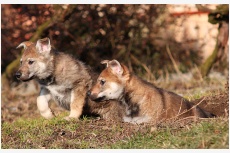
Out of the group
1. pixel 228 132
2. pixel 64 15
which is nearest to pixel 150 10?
pixel 64 15

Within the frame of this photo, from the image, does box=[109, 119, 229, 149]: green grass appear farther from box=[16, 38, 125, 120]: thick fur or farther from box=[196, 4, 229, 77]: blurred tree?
box=[196, 4, 229, 77]: blurred tree

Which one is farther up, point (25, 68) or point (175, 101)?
point (25, 68)

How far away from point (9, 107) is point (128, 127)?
5.72m

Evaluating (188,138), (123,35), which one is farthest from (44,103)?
(123,35)

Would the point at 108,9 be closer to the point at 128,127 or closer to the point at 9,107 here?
the point at 9,107

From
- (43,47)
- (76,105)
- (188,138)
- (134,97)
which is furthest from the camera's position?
(43,47)

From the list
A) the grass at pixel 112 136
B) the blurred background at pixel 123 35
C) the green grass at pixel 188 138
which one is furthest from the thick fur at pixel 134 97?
the blurred background at pixel 123 35

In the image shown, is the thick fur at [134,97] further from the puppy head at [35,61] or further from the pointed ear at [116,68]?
the puppy head at [35,61]

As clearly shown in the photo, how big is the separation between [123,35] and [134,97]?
7.61 metres

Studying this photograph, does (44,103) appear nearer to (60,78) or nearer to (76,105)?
(60,78)

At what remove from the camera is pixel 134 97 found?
744cm

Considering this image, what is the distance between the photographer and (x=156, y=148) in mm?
5828

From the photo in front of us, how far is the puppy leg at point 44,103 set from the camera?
7.93 metres

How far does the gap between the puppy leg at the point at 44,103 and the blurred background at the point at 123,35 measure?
500cm
